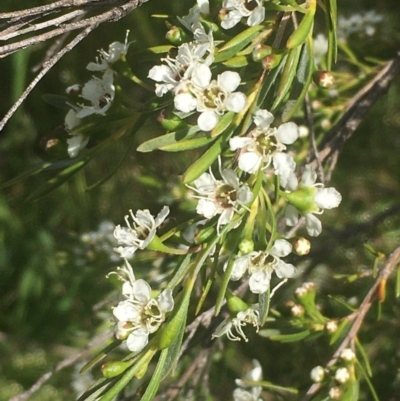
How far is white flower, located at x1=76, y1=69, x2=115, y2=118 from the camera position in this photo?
0.82m

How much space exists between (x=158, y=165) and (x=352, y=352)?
3.95 ft

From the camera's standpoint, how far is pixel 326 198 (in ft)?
2.50

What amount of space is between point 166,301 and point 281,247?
16cm

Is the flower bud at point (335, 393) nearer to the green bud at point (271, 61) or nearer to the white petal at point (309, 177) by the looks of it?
the white petal at point (309, 177)

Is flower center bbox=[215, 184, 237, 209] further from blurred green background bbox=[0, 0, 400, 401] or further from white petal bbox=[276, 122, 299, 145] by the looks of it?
blurred green background bbox=[0, 0, 400, 401]

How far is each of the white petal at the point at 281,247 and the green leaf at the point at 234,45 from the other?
0.24 m

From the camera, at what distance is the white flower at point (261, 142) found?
692 millimetres

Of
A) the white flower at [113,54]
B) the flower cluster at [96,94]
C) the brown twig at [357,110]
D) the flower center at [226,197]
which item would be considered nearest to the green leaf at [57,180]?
the flower cluster at [96,94]

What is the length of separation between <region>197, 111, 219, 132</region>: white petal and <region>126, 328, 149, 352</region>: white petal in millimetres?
256

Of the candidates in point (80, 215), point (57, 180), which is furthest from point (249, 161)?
point (80, 215)

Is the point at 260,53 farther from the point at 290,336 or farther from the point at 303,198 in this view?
the point at 290,336

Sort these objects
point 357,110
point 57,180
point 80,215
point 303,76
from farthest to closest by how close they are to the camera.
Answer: point 80,215 < point 357,110 < point 57,180 < point 303,76

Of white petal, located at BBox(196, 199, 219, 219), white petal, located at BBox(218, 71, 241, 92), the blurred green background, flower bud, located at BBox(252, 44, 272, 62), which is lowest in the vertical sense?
the blurred green background

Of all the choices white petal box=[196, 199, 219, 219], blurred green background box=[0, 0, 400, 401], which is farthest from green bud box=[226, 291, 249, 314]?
blurred green background box=[0, 0, 400, 401]
